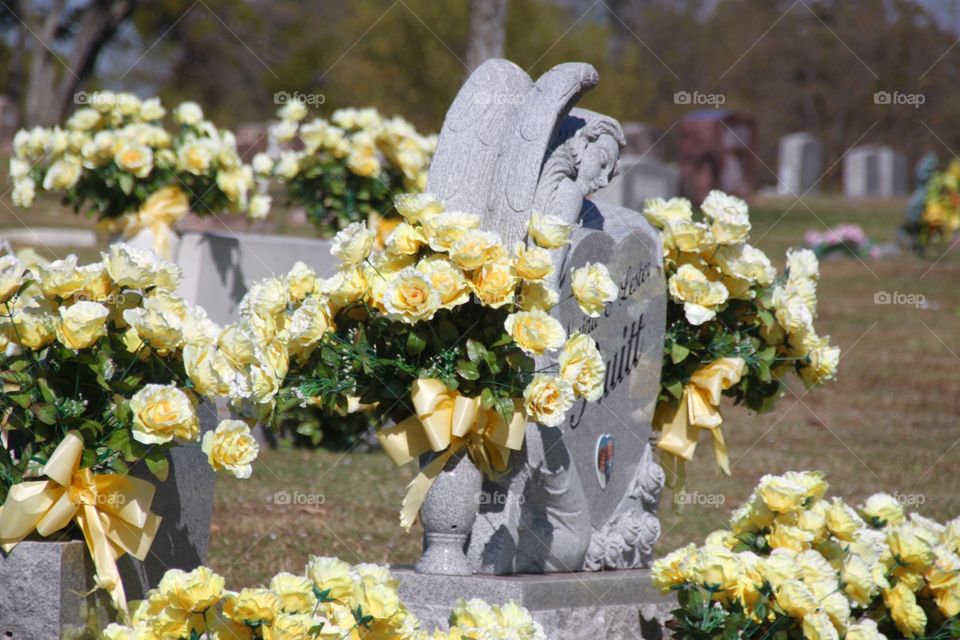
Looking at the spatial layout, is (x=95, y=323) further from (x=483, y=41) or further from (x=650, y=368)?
(x=483, y=41)

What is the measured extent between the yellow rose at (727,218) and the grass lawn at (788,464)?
177cm

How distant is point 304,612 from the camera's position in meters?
2.86

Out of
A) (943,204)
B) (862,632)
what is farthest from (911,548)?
(943,204)

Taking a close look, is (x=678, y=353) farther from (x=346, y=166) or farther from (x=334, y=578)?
(x=346, y=166)

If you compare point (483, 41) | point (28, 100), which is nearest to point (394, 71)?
point (28, 100)

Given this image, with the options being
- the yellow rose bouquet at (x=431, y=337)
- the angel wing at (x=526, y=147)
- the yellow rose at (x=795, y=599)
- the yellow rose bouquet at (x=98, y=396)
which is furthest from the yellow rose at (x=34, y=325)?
the yellow rose at (x=795, y=599)

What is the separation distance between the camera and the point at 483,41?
1565cm

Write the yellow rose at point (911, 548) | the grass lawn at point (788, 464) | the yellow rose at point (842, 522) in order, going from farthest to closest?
the grass lawn at point (788, 464)
the yellow rose at point (911, 548)
the yellow rose at point (842, 522)

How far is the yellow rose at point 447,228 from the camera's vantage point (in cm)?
353

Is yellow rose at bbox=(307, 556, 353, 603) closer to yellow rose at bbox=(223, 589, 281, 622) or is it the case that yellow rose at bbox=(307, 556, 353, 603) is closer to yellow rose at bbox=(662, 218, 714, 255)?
yellow rose at bbox=(223, 589, 281, 622)

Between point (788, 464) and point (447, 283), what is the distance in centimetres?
510

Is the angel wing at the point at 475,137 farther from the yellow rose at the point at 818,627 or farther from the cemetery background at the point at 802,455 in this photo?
the cemetery background at the point at 802,455

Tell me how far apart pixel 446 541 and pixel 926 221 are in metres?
15.5

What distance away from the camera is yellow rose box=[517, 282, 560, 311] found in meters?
3.59
